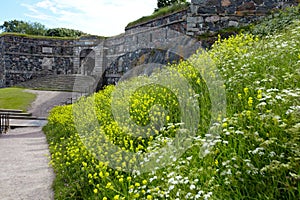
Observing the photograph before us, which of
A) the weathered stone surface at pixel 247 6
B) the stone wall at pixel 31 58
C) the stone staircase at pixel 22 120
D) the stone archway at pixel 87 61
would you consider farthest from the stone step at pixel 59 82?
the weathered stone surface at pixel 247 6

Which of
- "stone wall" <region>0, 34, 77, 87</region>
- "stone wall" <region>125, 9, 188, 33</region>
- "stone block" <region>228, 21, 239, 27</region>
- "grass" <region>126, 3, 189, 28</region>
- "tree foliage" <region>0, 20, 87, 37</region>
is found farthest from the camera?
"tree foliage" <region>0, 20, 87, 37</region>

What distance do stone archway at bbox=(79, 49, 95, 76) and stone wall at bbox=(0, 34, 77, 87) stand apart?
1.38m

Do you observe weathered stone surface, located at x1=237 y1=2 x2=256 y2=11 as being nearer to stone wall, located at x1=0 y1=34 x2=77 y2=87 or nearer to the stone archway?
the stone archway

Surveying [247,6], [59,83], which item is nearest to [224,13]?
[247,6]

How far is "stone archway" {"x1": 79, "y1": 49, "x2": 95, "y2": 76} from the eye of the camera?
24.1m

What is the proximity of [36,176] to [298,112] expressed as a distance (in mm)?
4021

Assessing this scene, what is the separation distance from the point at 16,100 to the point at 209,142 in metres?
17.8

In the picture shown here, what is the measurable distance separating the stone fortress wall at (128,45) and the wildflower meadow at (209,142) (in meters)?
3.71

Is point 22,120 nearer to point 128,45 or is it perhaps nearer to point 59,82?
point 128,45

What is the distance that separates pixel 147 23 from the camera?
14.9 m

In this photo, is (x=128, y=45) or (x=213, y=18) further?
(x=128, y=45)

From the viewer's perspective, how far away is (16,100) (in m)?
18.5

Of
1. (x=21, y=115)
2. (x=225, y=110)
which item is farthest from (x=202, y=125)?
(x=21, y=115)

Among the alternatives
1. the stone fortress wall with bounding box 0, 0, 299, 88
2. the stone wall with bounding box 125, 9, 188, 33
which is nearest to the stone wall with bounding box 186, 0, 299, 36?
the stone fortress wall with bounding box 0, 0, 299, 88
